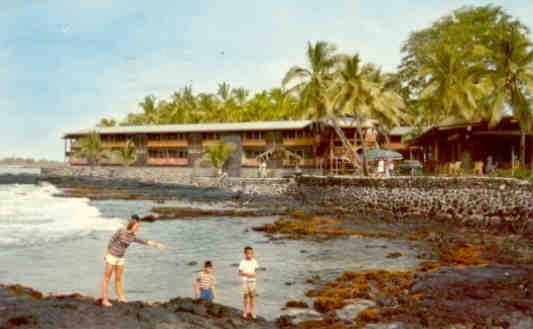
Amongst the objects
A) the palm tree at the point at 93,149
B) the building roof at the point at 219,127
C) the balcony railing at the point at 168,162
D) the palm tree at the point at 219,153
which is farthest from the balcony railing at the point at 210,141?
the palm tree at the point at 93,149

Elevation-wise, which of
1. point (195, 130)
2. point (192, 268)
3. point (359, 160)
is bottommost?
point (192, 268)

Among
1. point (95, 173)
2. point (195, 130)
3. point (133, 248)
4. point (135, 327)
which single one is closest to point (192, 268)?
point (133, 248)

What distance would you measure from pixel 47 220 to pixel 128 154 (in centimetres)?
4440

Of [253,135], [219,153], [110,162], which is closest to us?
[219,153]

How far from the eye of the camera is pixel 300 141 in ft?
208

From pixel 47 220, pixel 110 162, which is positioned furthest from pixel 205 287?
pixel 110 162

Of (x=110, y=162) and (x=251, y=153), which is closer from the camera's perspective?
(x=251, y=153)

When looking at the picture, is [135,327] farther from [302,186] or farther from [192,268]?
[302,186]

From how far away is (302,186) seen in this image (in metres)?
48.0

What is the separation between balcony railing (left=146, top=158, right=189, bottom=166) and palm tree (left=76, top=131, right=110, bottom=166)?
26.1 ft

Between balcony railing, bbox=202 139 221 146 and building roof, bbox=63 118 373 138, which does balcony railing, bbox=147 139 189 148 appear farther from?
balcony railing, bbox=202 139 221 146

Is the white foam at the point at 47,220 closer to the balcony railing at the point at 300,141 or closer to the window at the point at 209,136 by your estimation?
the balcony railing at the point at 300,141

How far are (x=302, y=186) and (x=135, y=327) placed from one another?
3904cm

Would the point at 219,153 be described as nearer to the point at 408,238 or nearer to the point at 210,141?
the point at 210,141
